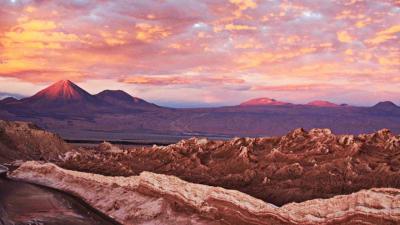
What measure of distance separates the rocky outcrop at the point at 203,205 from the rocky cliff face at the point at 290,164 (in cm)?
107

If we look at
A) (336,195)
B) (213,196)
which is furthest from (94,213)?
(336,195)

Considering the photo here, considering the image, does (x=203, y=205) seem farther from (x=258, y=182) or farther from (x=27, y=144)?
(x=27, y=144)

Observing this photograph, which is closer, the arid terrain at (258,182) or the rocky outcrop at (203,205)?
the rocky outcrop at (203,205)

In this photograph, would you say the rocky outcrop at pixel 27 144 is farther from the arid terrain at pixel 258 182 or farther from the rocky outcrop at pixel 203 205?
the arid terrain at pixel 258 182

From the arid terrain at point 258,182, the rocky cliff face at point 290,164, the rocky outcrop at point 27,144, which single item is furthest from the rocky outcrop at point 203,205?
the rocky outcrop at point 27,144

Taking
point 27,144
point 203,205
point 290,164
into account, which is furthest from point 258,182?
point 27,144

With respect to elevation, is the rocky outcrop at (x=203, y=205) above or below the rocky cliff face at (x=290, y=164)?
below

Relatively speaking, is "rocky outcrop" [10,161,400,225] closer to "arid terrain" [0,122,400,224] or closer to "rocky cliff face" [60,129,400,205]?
"arid terrain" [0,122,400,224]

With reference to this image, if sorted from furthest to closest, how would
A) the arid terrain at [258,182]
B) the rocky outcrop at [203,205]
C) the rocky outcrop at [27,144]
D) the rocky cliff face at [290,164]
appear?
the rocky outcrop at [27,144], the rocky cliff face at [290,164], the arid terrain at [258,182], the rocky outcrop at [203,205]

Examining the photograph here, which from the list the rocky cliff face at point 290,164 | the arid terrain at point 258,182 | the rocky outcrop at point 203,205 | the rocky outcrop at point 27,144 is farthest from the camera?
the rocky outcrop at point 27,144

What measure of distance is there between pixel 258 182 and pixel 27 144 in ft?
240

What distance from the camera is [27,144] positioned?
9362 centimetres

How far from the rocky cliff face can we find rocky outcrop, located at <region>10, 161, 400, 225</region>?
1066 mm

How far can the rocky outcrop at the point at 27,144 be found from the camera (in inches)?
3474
